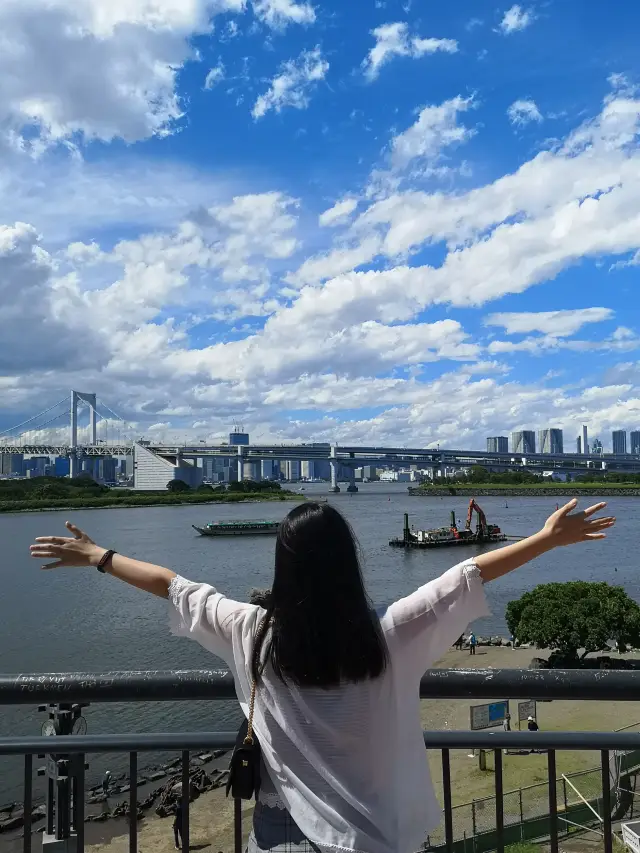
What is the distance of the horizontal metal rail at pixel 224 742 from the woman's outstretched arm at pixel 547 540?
40cm

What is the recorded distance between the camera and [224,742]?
1.39 m

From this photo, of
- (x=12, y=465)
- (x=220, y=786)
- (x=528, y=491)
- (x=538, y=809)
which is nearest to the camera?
(x=538, y=809)

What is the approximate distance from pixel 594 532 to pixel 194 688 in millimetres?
784

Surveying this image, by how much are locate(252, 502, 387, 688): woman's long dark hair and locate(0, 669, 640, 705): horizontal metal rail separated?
1.43ft

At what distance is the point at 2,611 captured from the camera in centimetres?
1998

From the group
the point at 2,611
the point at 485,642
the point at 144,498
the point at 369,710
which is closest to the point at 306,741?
the point at 369,710

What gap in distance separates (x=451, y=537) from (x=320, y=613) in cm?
3720

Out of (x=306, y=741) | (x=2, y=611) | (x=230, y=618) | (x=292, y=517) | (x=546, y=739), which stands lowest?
(x=2, y=611)

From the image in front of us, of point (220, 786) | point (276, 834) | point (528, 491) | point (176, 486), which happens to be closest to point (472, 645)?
point (220, 786)

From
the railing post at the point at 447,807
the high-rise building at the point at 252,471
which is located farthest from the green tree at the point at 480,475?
the railing post at the point at 447,807

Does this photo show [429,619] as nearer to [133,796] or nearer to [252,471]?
[133,796]

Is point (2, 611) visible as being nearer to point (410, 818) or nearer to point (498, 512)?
point (410, 818)

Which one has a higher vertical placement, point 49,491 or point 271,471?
point 271,471

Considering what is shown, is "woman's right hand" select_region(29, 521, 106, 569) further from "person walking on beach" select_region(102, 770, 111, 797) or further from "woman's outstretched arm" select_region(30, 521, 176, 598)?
"person walking on beach" select_region(102, 770, 111, 797)
